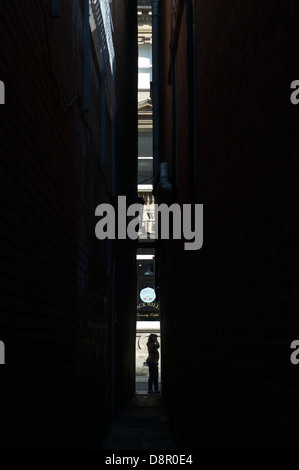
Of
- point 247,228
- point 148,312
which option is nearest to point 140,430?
point 247,228

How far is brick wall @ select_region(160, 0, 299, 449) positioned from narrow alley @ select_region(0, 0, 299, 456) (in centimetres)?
1

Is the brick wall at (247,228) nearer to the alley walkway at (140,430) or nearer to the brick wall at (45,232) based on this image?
the brick wall at (45,232)

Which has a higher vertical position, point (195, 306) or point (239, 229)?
point (239, 229)

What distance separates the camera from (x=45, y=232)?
392 centimetres

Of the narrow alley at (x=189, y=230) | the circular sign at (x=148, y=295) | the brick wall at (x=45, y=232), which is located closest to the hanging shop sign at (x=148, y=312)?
the circular sign at (x=148, y=295)

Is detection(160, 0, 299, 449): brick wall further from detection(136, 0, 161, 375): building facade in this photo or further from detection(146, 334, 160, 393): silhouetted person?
detection(136, 0, 161, 375): building facade

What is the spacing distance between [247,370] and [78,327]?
2868 millimetres

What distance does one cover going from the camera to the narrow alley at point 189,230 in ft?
7.82

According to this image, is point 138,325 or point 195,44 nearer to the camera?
point 195,44

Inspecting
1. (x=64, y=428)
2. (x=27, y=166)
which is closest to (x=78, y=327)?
(x=64, y=428)

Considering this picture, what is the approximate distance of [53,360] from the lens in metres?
4.17

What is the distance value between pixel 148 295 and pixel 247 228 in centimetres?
2021

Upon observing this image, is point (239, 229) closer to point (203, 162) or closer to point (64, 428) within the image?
point (203, 162)

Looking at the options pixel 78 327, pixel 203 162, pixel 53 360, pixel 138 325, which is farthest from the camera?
pixel 138 325
